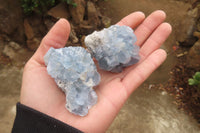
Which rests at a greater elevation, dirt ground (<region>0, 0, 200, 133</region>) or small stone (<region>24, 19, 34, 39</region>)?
small stone (<region>24, 19, 34, 39</region>)

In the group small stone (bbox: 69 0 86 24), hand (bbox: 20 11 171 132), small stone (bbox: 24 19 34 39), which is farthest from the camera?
small stone (bbox: 24 19 34 39)

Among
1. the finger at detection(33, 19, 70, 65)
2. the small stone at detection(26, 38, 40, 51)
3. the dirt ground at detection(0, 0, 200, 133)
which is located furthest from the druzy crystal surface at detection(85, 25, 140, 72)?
the small stone at detection(26, 38, 40, 51)

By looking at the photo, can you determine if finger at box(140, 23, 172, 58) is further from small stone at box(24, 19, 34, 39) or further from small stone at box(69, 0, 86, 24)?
small stone at box(24, 19, 34, 39)

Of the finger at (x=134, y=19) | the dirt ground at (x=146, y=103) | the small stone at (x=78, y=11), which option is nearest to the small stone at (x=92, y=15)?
the small stone at (x=78, y=11)

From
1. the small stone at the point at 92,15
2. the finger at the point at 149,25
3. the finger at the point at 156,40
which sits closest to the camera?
the finger at the point at 156,40

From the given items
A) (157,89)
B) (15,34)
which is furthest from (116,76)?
(15,34)

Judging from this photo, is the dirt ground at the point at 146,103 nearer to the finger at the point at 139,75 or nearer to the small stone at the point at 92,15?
the finger at the point at 139,75

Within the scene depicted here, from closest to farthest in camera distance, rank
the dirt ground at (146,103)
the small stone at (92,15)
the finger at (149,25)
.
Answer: the finger at (149,25) → the dirt ground at (146,103) → the small stone at (92,15)
